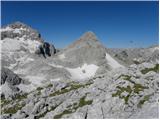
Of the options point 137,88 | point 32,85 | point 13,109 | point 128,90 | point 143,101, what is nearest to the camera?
point 143,101

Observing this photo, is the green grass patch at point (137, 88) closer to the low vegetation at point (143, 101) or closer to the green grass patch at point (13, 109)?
the low vegetation at point (143, 101)

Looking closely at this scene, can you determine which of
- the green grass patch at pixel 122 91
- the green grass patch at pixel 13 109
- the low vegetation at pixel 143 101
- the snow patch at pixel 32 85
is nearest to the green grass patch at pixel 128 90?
the green grass patch at pixel 122 91

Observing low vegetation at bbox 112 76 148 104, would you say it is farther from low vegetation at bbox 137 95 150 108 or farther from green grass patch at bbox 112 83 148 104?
low vegetation at bbox 137 95 150 108

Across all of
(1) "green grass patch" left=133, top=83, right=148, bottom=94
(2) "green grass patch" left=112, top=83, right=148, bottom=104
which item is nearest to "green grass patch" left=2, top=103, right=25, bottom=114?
(2) "green grass patch" left=112, top=83, right=148, bottom=104

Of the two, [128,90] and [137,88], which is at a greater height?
[137,88]

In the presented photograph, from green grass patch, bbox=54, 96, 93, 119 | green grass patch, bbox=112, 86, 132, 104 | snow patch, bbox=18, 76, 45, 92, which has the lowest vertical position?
green grass patch, bbox=54, 96, 93, 119

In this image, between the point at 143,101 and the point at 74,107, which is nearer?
the point at 143,101

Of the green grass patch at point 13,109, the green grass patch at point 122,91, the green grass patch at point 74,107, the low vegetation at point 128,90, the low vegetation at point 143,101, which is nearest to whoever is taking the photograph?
the low vegetation at point 143,101

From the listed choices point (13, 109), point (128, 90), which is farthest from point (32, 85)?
point (128, 90)

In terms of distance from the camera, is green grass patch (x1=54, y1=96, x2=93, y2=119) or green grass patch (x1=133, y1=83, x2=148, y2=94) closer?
green grass patch (x1=54, y1=96, x2=93, y2=119)

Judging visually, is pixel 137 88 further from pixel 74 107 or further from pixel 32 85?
pixel 32 85

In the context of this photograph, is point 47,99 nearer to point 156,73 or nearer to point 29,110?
point 29,110

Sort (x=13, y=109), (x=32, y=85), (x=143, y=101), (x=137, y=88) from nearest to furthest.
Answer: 1. (x=143, y=101)
2. (x=137, y=88)
3. (x=13, y=109)
4. (x=32, y=85)
